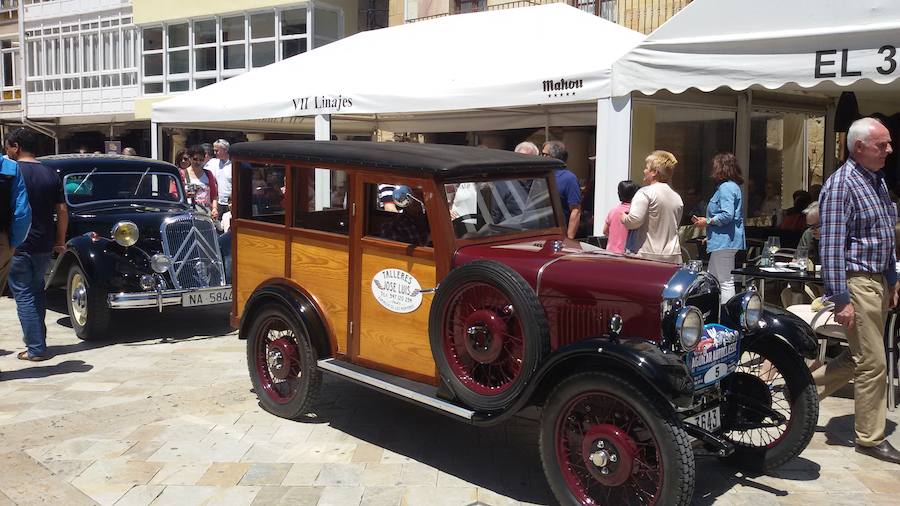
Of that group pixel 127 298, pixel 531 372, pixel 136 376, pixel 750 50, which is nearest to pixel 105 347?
pixel 127 298

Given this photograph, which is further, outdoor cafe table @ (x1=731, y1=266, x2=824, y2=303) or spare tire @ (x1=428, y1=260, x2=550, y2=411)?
outdoor cafe table @ (x1=731, y1=266, x2=824, y2=303)

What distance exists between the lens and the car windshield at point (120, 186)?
7.85m

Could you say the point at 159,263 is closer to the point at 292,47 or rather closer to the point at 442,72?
the point at 442,72

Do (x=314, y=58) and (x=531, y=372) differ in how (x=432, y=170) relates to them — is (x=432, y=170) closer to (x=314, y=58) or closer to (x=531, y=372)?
(x=531, y=372)

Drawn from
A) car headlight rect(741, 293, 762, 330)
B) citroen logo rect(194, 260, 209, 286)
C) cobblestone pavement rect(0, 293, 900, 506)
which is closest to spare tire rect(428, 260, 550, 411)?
cobblestone pavement rect(0, 293, 900, 506)

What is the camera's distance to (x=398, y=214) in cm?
445

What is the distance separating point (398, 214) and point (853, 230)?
2458 mm

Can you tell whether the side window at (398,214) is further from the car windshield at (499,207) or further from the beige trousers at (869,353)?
the beige trousers at (869,353)

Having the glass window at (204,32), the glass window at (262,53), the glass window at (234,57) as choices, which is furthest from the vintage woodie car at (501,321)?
the glass window at (204,32)

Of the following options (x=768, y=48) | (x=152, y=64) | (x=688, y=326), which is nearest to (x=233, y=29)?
(x=152, y=64)

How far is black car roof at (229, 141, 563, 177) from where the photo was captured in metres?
4.06

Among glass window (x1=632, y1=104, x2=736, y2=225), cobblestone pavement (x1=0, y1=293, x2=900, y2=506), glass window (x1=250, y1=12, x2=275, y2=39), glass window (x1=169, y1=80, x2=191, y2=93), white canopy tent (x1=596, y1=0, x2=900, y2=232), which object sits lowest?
cobblestone pavement (x1=0, y1=293, x2=900, y2=506)

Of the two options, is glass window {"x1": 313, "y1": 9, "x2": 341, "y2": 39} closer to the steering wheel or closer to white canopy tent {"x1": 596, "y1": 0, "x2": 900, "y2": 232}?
white canopy tent {"x1": 596, "y1": 0, "x2": 900, "y2": 232}

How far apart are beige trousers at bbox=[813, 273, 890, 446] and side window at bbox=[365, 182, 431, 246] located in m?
2.31
